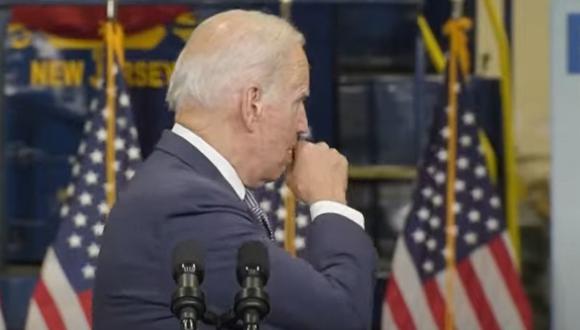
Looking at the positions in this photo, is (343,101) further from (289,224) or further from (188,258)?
(188,258)

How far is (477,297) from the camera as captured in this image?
5.57 m

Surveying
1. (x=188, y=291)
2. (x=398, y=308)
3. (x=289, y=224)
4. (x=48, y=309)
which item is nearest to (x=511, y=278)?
(x=398, y=308)

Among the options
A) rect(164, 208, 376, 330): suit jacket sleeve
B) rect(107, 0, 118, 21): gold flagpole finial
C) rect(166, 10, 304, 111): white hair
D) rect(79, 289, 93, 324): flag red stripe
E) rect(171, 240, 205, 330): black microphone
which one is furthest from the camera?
rect(79, 289, 93, 324): flag red stripe

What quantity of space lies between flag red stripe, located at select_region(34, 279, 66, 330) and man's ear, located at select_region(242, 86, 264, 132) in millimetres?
2803

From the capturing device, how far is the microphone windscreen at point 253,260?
7.99ft

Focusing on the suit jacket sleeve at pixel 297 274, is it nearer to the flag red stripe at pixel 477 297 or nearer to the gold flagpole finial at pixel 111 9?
the gold flagpole finial at pixel 111 9

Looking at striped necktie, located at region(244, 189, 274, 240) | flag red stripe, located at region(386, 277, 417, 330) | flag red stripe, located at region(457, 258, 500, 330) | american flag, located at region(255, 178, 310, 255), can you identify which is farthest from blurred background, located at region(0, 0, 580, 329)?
striped necktie, located at region(244, 189, 274, 240)

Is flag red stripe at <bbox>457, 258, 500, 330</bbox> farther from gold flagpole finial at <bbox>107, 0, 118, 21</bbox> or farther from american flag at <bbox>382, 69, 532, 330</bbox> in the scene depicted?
gold flagpole finial at <bbox>107, 0, 118, 21</bbox>

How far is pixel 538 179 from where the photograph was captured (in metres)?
6.02

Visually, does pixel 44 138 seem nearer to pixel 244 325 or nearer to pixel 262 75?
pixel 262 75

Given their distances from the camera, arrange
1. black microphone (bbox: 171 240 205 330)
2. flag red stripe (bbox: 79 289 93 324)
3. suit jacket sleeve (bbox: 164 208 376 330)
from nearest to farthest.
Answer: black microphone (bbox: 171 240 205 330) < suit jacket sleeve (bbox: 164 208 376 330) < flag red stripe (bbox: 79 289 93 324)

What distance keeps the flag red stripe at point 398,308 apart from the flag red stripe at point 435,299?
9 cm

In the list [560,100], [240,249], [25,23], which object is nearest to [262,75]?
[240,249]

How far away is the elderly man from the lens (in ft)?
8.87
